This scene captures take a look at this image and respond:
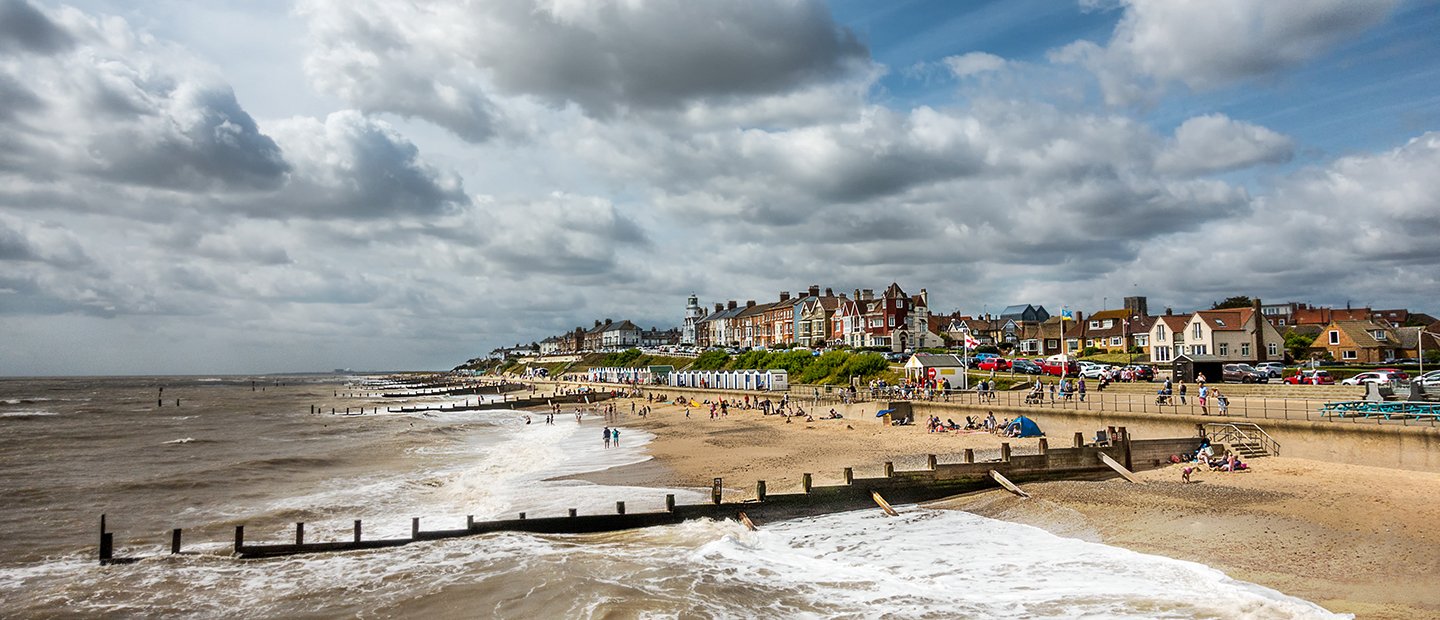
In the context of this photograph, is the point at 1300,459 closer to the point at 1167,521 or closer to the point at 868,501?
the point at 1167,521

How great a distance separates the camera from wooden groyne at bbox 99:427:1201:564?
790 inches

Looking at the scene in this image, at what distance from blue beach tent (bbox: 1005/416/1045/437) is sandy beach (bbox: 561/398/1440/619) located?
1.06m

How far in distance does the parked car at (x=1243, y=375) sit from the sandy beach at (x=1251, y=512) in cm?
2390

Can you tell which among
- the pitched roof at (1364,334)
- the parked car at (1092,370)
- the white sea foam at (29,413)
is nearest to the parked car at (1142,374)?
the parked car at (1092,370)

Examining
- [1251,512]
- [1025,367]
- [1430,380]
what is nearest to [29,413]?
[1025,367]

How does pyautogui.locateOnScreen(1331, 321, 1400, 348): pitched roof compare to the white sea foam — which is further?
the white sea foam

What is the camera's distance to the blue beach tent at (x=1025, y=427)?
114ft

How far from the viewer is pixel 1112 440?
2769 cm

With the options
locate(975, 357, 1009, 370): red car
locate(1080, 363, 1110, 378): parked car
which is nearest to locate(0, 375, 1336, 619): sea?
locate(1080, 363, 1110, 378): parked car

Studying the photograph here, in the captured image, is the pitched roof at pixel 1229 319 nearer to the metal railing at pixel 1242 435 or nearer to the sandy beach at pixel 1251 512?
the sandy beach at pixel 1251 512

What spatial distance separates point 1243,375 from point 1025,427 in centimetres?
2350

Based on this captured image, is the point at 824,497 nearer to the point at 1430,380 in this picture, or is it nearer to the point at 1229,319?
the point at 1430,380

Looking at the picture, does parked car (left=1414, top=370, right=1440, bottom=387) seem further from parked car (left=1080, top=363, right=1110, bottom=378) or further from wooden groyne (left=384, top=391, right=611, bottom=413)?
wooden groyne (left=384, top=391, right=611, bottom=413)

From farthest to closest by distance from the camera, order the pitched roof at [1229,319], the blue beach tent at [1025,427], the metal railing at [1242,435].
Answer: the pitched roof at [1229,319]
the blue beach tent at [1025,427]
the metal railing at [1242,435]
